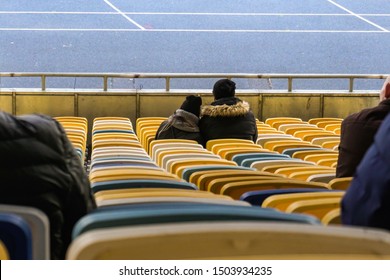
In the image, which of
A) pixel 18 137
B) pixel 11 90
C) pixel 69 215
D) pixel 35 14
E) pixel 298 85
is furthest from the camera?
pixel 35 14

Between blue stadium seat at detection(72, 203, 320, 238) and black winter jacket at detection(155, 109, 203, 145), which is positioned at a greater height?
blue stadium seat at detection(72, 203, 320, 238)

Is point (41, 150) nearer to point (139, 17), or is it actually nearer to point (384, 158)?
point (384, 158)

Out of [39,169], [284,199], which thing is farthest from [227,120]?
[39,169]

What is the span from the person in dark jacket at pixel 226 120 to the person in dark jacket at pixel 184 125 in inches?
2.5

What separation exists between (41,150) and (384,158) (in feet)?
2.25

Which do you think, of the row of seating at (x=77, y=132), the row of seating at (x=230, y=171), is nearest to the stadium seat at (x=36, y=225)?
the row of seating at (x=230, y=171)

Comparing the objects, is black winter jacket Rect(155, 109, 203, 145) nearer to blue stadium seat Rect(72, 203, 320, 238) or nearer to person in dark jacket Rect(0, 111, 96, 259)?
person in dark jacket Rect(0, 111, 96, 259)

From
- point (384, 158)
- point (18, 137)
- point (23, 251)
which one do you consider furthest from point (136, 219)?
point (18, 137)

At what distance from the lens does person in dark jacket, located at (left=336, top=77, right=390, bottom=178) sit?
3322mm

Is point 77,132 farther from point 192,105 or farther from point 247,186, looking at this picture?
point 247,186

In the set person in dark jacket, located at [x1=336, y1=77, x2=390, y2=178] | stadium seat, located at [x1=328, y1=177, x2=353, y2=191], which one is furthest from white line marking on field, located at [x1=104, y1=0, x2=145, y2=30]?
stadium seat, located at [x1=328, y1=177, x2=353, y2=191]

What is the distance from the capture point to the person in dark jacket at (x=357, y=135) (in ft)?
10.9

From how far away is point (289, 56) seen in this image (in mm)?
20297

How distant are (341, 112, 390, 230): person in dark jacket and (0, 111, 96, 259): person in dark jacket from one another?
0.58 m
